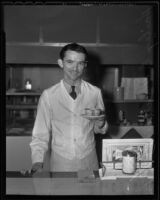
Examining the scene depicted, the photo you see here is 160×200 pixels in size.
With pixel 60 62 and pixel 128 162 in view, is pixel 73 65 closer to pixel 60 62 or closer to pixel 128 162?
pixel 60 62

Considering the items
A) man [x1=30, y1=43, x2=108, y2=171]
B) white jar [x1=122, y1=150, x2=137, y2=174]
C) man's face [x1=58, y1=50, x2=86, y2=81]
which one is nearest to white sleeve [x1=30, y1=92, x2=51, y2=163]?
man [x1=30, y1=43, x2=108, y2=171]

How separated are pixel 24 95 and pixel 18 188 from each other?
34cm

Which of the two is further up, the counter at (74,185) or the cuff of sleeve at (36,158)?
the cuff of sleeve at (36,158)

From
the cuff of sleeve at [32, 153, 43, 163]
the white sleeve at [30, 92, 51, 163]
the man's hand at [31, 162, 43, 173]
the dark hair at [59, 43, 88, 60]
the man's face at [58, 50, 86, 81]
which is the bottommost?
the man's hand at [31, 162, 43, 173]

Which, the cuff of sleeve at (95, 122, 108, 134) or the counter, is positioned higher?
Answer: the cuff of sleeve at (95, 122, 108, 134)

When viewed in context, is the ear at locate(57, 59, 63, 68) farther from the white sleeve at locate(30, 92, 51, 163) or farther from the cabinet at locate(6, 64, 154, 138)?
the white sleeve at locate(30, 92, 51, 163)

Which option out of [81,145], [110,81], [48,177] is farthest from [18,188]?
[110,81]

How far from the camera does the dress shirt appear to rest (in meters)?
1.24

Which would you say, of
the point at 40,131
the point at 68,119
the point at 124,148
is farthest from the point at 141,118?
the point at 40,131

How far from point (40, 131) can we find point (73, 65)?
276 mm

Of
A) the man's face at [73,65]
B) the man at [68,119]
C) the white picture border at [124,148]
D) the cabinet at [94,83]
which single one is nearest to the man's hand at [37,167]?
the man at [68,119]

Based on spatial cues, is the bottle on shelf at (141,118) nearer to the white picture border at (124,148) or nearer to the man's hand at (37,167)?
the white picture border at (124,148)

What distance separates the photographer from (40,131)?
1.25 meters

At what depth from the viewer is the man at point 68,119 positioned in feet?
4.06
